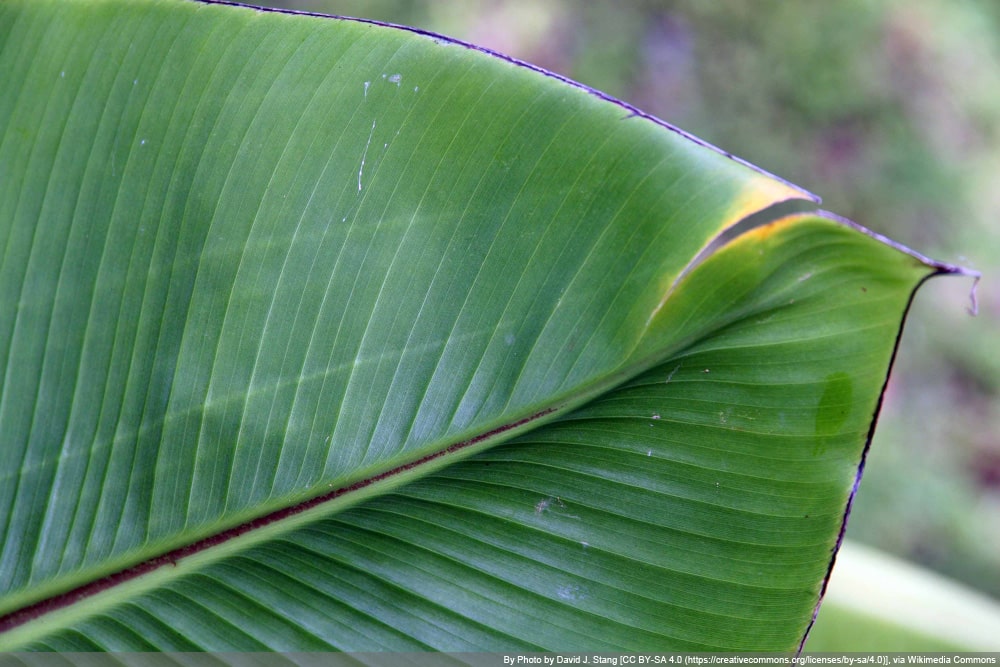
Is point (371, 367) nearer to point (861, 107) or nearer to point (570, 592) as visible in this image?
point (570, 592)

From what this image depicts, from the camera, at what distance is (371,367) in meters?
0.53

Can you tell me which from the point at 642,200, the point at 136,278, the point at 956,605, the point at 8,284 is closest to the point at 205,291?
the point at 136,278

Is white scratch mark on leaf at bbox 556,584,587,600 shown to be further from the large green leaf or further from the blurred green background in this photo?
the blurred green background

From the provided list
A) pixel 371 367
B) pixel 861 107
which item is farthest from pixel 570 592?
pixel 861 107

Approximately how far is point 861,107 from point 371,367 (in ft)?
6.15

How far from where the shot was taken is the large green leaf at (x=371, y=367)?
0.50m

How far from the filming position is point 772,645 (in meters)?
0.56

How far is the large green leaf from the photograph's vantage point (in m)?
0.50

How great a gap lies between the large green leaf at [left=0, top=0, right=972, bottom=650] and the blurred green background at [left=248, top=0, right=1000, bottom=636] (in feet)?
4.64

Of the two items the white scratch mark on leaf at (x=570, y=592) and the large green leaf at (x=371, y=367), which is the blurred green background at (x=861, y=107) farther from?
the white scratch mark on leaf at (x=570, y=592)

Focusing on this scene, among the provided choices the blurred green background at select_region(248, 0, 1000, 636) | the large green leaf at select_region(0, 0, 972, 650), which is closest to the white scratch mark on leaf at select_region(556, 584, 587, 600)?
the large green leaf at select_region(0, 0, 972, 650)

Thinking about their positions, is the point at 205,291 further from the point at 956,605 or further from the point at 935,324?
the point at 935,324

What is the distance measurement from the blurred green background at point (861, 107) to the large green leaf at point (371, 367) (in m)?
1.41

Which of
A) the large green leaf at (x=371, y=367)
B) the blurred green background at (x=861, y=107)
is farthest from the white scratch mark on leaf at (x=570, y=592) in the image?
the blurred green background at (x=861, y=107)
